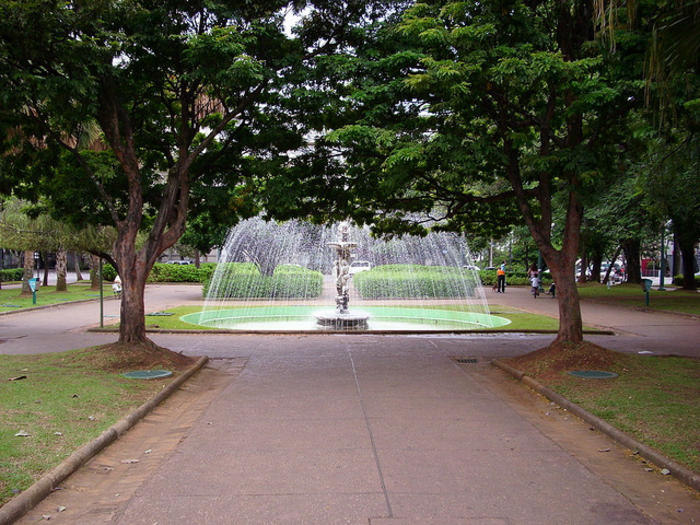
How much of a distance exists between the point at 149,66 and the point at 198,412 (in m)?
6.66

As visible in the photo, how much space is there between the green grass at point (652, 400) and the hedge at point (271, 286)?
68.5 ft

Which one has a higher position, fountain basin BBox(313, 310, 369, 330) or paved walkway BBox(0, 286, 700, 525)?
fountain basin BBox(313, 310, 369, 330)

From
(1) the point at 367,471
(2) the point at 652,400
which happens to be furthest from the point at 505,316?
(1) the point at 367,471

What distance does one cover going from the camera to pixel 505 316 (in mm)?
22562

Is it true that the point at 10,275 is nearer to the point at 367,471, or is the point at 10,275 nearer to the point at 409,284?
the point at 409,284

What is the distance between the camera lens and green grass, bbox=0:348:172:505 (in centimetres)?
558

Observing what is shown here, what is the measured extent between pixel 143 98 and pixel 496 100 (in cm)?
716

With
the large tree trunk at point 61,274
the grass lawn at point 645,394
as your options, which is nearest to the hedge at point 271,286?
the large tree trunk at point 61,274

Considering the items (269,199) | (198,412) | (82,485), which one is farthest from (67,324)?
(82,485)

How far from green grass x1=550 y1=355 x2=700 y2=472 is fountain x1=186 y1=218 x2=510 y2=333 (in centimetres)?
912

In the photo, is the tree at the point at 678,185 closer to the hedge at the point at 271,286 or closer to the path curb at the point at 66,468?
the path curb at the point at 66,468

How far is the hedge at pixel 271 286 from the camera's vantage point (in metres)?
30.8

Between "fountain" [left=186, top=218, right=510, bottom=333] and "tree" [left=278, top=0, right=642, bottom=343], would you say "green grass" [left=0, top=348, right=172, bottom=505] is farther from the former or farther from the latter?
"fountain" [left=186, top=218, right=510, bottom=333]

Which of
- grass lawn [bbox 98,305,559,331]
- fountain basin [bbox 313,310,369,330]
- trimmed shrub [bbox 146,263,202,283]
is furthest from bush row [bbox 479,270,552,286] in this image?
fountain basin [bbox 313,310,369,330]
